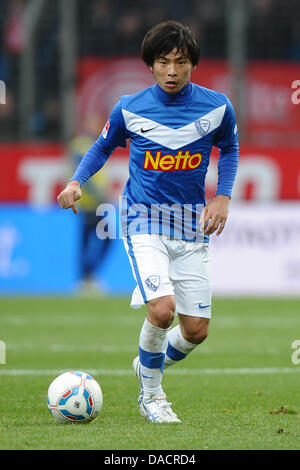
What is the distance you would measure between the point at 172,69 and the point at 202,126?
0.39 metres

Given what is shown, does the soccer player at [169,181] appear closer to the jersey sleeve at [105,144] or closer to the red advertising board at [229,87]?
the jersey sleeve at [105,144]

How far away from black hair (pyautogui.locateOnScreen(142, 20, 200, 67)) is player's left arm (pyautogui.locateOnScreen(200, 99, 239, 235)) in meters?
0.45

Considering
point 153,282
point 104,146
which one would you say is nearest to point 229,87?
point 104,146

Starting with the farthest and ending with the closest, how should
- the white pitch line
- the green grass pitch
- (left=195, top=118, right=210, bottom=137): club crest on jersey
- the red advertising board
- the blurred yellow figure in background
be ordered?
the red advertising board
the blurred yellow figure in background
the white pitch line
(left=195, top=118, right=210, bottom=137): club crest on jersey
the green grass pitch

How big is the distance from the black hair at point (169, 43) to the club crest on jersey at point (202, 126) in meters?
0.34

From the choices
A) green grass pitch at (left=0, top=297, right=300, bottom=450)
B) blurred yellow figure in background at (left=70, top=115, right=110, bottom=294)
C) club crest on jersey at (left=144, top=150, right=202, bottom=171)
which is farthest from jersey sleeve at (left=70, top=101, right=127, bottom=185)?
blurred yellow figure in background at (left=70, top=115, right=110, bottom=294)

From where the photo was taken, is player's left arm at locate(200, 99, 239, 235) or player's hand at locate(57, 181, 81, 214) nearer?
player's hand at locate(57, 181, 81, 214)

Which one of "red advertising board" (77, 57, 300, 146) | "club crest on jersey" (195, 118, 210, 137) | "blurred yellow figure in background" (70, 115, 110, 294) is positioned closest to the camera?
"club crest on jersey" (195, 118, 210, 137)

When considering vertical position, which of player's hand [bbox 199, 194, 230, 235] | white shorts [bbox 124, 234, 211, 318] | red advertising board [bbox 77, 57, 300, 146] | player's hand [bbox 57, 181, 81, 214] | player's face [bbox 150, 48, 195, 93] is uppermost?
player's face [bbox 150, 48, 195, 93]

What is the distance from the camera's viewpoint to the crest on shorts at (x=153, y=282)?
5.40m

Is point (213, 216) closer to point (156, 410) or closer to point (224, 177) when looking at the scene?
point (224, 177)

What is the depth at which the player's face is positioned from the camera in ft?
18.0

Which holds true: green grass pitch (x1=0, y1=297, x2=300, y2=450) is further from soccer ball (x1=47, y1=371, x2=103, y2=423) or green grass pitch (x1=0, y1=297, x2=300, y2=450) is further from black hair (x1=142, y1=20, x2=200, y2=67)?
black hair (x1=142, y1=20, x2=200, y2=67)

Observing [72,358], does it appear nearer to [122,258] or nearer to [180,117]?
[180,117]
